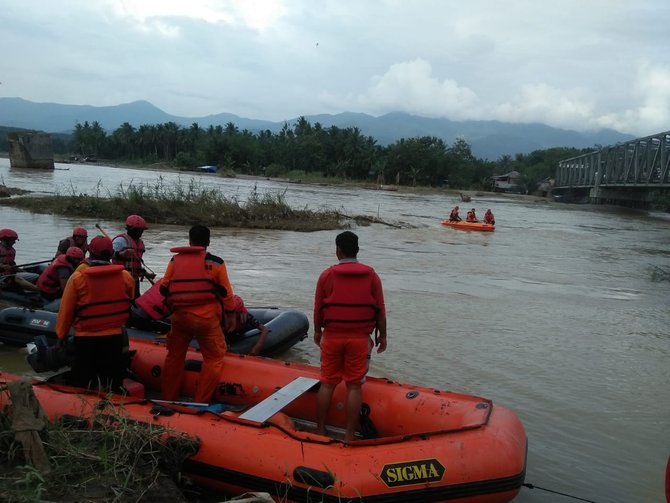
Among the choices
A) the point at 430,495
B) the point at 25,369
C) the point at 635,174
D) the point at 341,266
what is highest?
the point at 635,174

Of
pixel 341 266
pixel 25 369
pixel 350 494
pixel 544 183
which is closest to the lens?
pixel 350 494

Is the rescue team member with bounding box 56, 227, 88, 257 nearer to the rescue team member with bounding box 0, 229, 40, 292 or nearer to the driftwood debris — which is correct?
the rescue team member with bounding box 0, 229, 40, 292

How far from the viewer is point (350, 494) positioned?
328 centimetres

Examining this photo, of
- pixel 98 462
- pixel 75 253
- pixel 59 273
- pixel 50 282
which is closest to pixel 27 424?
pixel 98 462

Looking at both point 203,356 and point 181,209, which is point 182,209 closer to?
point 181,209

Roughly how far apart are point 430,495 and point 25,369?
4.30 metres

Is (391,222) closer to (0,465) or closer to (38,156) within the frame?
(0,465)

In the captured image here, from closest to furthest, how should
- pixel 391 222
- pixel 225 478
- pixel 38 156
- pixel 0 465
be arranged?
pixel 0 465, pixel 225 478, pixel 391 222, pixel 38 156

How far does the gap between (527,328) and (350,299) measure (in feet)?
18.3

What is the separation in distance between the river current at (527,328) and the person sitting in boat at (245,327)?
76cm

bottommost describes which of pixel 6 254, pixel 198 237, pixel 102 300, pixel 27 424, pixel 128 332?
pixel 128 332

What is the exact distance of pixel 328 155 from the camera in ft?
247

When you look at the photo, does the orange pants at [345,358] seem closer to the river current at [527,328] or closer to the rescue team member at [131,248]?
the river current at [527,328]

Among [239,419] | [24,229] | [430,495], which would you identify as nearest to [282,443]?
[239,419]
